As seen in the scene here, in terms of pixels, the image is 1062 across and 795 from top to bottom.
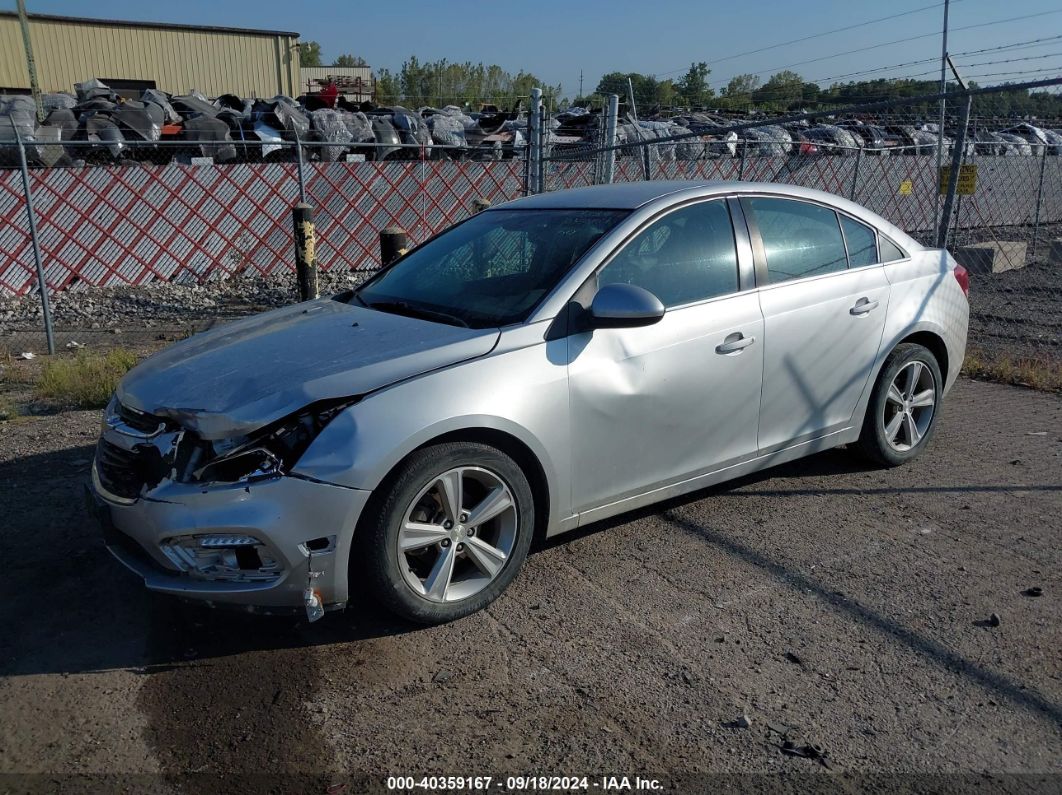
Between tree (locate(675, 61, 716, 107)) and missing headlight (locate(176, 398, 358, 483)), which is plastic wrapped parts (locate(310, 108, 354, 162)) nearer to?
missing headlight (locate(176, 398, 358, 483))

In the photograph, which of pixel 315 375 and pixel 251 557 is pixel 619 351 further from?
pixel 251 557

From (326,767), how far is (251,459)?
1.02 metres

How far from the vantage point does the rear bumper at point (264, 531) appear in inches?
115

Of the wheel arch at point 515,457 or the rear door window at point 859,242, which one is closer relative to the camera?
the wheel arch at point 515,457

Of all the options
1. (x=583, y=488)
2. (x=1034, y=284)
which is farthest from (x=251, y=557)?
(x=1034, y=284)

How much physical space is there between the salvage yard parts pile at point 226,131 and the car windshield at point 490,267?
7697mm

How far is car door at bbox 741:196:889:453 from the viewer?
163 inches

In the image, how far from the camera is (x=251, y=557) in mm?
2986

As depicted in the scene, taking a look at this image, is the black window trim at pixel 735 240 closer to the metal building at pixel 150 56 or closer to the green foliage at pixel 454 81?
the metal building at pixel 150 56

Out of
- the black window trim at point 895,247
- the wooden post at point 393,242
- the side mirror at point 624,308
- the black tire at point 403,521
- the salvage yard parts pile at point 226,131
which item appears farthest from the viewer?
the salvage yard parts pile at point 226,131

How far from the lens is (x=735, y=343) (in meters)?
3.95

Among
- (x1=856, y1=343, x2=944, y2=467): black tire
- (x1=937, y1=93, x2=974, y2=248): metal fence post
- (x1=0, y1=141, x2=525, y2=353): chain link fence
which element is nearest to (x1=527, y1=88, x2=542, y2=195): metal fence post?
(x1=0, y1=141, x2=525, y2=353): chain link fence

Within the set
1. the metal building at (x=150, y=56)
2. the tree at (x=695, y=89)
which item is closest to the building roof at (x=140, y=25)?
the metal building at (x=150, y=56)

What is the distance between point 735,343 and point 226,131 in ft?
40.6
